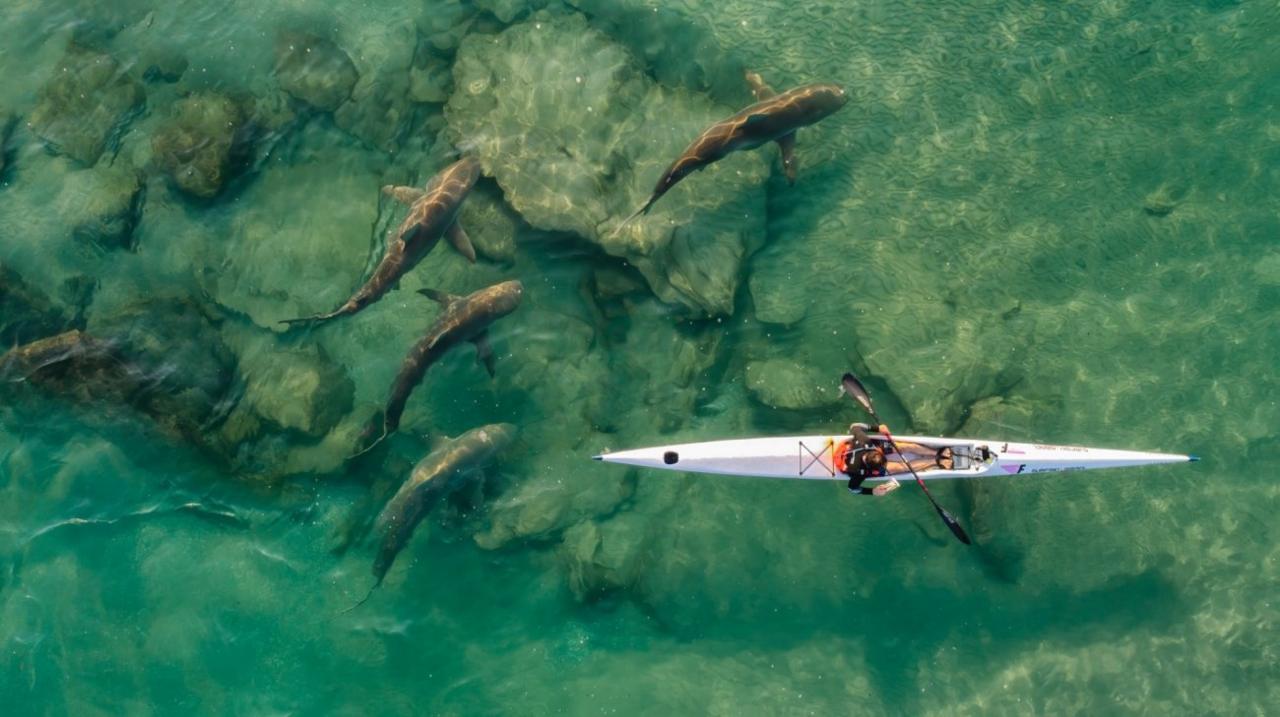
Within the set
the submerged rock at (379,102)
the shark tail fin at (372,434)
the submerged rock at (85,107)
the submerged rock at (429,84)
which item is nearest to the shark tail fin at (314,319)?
the shark tail fin at (372,434)

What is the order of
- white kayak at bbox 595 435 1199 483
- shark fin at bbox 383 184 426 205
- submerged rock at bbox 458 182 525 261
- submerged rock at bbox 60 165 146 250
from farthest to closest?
submerged rock at bbox 60 165 146 250 → submerged rock at bbox 458 182 525 261 → shark fin at bbox 383 184 426 205 → white kayak at bbox 595 435 1199 483

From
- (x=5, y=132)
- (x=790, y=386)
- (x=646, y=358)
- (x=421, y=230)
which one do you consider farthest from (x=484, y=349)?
(x=5, y=132)

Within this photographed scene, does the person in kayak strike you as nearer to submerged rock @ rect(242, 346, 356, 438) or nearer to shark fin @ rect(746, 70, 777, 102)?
shark fin @ rect(746, 70, 777, 102)

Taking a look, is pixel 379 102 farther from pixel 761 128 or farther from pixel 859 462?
pixel 859 462

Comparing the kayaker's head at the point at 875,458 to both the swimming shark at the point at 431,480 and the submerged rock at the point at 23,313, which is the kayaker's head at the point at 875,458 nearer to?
the swimming shark at the point at 431,480

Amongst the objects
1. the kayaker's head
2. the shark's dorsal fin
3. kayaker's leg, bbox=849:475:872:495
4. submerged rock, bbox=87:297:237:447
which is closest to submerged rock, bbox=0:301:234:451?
submerged rock, bbox=87:297:237:447
